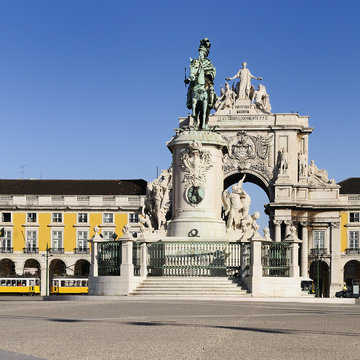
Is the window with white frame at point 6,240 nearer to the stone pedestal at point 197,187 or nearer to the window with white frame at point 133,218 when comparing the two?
the window with white frame at point 133,218

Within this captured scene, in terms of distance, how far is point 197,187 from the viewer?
35.2 metres

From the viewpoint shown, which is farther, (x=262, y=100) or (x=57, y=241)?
(x=57, y=241)

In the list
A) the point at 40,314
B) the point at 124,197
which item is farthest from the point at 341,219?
the point at 40,314

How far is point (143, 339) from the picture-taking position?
1595 cm

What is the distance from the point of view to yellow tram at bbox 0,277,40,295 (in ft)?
292

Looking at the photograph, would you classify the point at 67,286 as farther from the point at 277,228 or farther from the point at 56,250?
the point at 277,228

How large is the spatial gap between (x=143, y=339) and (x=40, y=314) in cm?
799

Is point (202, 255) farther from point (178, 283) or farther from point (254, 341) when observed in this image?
point (254, 341)

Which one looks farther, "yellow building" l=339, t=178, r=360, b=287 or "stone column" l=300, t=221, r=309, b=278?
"yellow building" l=339, t=178, r=360, b=287

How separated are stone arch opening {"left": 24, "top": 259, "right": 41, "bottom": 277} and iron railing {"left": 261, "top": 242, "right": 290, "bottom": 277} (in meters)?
71.7

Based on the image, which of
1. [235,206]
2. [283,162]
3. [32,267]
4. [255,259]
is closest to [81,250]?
[32,267]

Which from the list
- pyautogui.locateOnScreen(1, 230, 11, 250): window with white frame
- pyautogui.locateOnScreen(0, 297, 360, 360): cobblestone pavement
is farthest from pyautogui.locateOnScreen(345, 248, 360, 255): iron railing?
pyautogui.locateOnScreen(0, 297, 360, 360): cobblestone pavement

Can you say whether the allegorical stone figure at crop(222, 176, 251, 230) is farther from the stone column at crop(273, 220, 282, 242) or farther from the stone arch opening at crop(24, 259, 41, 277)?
the stone arch opening at crop(24, 259, 41, 277)

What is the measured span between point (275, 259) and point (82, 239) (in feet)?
240
